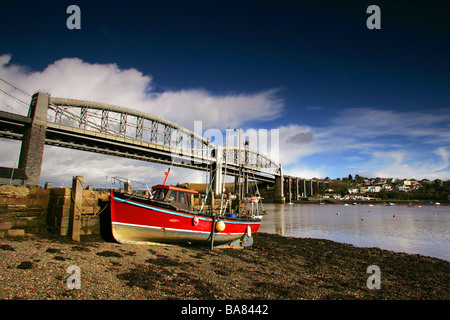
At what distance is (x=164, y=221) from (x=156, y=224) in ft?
1.62

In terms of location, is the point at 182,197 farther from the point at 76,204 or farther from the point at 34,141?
the point at 34,141

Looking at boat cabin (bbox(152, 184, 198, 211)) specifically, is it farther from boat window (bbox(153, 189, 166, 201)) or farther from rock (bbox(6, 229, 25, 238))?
rock (bbox(6, 229, 25, 238))

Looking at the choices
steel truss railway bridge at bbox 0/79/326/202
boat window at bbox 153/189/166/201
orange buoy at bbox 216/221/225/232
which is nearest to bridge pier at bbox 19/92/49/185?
steel truss railway bridge at bbox 0/79/326/202

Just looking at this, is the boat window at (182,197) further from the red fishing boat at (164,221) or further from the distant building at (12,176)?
the distant building at (12,176)

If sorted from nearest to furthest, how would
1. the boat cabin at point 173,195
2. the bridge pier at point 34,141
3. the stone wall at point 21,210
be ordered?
the stone wall at point 21,210 → the boat cabin at point 173,195 → the bridge pier at point 34,141

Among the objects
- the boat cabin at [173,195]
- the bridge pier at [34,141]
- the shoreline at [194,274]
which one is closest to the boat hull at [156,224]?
the shoreline at [194,274]

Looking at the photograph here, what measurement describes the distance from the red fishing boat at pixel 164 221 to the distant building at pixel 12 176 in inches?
1008

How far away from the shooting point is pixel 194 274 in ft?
35.0

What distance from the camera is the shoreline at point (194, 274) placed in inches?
302

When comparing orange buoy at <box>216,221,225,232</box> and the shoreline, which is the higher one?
orange buoy at <box>216,221,225,232</box>

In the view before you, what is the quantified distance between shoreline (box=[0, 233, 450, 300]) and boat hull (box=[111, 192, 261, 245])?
625 mm

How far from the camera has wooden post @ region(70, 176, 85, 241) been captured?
43.7 feet
